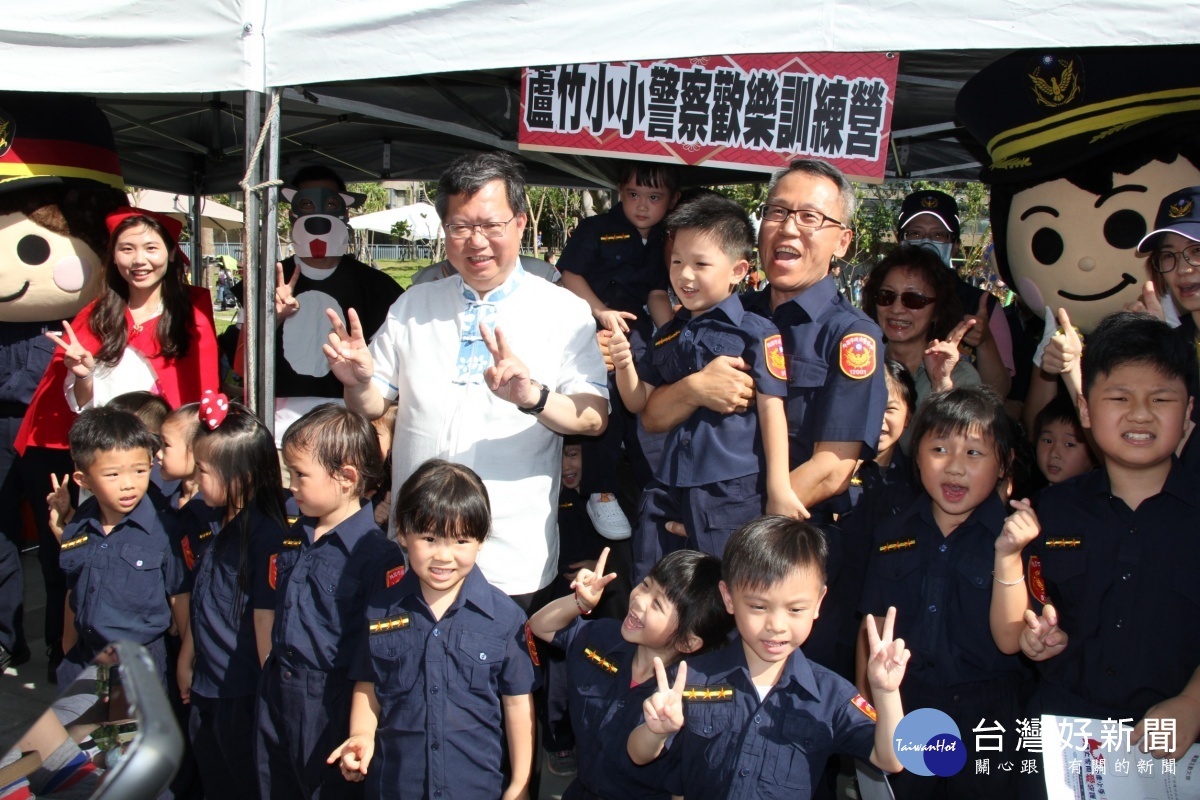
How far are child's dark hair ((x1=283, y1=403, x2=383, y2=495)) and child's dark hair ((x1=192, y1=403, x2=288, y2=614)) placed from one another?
225 millimetres

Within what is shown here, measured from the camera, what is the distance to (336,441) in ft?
7.89

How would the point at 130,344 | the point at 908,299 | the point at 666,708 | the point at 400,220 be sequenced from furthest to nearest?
the point at 400,220, the point at 130,344, the point at 908,299, the point at 666,708

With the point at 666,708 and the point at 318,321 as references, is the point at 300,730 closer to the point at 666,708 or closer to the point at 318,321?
the point at 666,708

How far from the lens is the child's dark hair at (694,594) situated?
209cm

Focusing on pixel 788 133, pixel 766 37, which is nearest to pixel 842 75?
pixel 788 133

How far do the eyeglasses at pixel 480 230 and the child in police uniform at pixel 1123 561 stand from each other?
1.44 metres

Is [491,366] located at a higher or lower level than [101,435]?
higher

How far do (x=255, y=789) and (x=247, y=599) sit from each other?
53 centimetres

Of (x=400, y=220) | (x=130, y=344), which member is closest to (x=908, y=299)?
(x=130, y=344)

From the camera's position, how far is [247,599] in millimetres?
2555

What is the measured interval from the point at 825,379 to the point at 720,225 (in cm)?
48

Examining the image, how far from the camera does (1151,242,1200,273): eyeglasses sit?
2172 mm

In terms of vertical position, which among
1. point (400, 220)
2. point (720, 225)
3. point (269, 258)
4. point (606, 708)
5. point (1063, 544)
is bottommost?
point (606, 708)

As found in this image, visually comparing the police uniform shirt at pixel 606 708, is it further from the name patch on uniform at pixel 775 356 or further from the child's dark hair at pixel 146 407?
the child's dark hair at pixel 146 407
